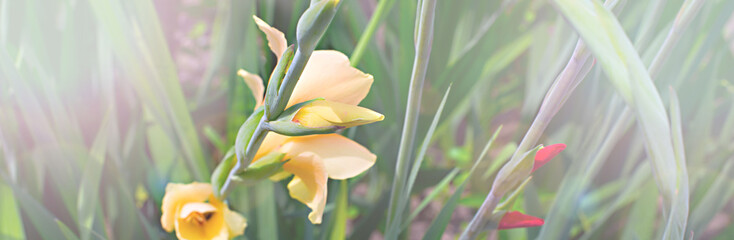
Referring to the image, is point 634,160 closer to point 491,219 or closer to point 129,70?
point 491,219

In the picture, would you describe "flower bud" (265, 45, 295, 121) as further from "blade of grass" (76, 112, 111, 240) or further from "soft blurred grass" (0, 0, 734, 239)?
"blade of grass" (76, 112, 111, 240)

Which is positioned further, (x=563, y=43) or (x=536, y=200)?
(x=563, y=43)

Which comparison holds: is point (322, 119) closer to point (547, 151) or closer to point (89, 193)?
point (547, 151)

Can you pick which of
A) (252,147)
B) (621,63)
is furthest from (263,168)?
(621,63)

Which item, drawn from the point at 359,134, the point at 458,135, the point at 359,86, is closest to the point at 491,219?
the point at 359,86

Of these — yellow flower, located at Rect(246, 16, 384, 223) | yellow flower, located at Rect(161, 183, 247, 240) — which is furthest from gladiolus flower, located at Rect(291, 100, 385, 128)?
yellow flower, located at Rect(161, 183, 247, 240)
